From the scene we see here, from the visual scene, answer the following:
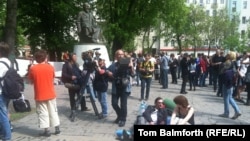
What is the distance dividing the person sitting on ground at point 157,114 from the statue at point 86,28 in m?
13.0

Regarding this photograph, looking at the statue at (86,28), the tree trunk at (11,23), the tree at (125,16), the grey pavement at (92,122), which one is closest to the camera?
Answer: the grey pavement at (92,122)

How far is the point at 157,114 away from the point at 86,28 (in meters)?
13.1

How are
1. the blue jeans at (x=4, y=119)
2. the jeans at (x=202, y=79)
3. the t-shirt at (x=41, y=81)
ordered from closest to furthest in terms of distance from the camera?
the blue jeans at (x=4, y=119), the t-shirt at (x=41, y=81), the jeans at (x=202, y=79)

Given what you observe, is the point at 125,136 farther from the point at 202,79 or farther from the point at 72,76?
the point at 202,79

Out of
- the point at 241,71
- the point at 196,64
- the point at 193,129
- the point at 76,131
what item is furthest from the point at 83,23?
the point at 193,129

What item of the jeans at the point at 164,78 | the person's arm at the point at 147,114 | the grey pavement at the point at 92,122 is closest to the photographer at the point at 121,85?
the grey pavement at the point at 92,122

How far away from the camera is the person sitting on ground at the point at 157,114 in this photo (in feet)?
28.7

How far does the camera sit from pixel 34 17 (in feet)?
109

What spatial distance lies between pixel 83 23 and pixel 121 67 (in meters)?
11.2

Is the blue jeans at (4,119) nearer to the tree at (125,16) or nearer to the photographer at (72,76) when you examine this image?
the photographer at (72,76)

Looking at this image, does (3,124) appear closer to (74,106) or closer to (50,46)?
(74,106)

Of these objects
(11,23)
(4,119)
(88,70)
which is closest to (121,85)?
(88,70)

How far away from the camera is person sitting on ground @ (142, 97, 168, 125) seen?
8.73 metres

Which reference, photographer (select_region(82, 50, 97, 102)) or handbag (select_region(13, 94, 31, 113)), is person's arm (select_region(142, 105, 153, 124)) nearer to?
photographer (select_region(82, 50, 97, 102))
